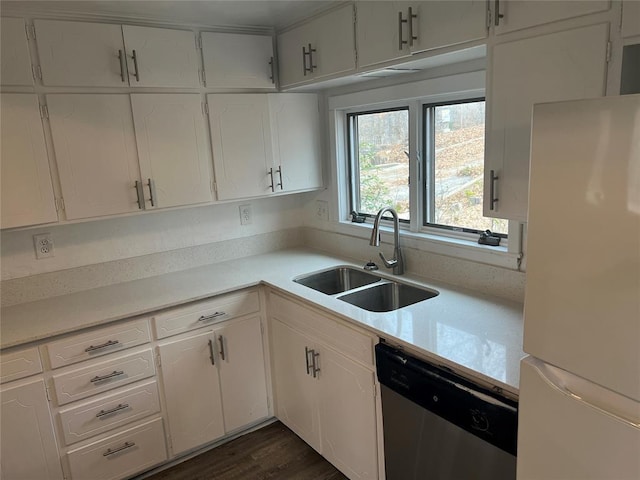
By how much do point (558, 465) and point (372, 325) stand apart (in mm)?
848

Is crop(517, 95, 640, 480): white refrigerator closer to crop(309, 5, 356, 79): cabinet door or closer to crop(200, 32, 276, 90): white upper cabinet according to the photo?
crop(309, 5, 356, 79): cabinet door

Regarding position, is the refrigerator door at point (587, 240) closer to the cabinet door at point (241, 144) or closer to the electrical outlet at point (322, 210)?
the cabinet door at point (241, 144)

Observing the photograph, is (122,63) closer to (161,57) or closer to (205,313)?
(161,57)

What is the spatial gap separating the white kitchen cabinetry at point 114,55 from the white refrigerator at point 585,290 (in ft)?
6.39

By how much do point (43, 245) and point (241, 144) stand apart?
1.16 meters

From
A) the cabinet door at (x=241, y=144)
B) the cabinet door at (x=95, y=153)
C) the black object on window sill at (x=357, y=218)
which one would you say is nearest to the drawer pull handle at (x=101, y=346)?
the cabinet door at (x=95, y=153)

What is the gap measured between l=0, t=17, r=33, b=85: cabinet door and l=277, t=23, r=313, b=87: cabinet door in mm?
1260

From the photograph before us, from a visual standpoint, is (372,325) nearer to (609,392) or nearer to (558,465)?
(558,465)

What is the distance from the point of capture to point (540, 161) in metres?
1.03

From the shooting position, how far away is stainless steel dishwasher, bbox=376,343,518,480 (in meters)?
1.43

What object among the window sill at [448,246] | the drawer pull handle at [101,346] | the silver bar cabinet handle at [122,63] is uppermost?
the silver bar cabinet handle at [122,63]

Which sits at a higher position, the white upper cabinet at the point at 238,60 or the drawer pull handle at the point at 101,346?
the white upper cabinet at the point at 238,60

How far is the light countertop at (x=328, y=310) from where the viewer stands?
5.20ft

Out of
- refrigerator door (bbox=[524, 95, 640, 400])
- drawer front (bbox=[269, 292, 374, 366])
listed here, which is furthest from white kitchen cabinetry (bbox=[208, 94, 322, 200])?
refrigerator door (bbox=[524, 95, 640, 400])
